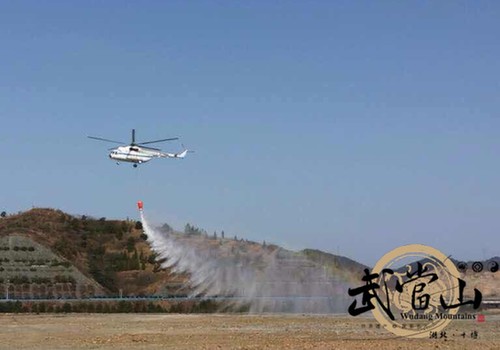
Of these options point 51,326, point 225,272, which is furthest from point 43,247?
point 51,326

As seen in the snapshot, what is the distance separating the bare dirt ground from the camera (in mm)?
56469

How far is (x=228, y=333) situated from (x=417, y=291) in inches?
605

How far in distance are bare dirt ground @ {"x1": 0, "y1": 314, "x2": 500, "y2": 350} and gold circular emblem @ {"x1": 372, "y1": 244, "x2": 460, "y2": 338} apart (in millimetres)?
1497

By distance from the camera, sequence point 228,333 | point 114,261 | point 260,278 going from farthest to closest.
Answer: point 114,261
point 260,278
point 228,333

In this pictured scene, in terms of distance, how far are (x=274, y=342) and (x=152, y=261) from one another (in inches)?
4038

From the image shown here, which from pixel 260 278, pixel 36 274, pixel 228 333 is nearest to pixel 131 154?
pixel 260 278

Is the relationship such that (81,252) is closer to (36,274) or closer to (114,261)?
(114,261)

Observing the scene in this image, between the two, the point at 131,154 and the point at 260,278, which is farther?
the point at 131,154

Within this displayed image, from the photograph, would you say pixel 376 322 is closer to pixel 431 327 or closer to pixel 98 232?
pixel 431 327

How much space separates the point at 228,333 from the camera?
66375 millimetres

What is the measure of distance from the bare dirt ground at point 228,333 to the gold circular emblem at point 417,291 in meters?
1.50

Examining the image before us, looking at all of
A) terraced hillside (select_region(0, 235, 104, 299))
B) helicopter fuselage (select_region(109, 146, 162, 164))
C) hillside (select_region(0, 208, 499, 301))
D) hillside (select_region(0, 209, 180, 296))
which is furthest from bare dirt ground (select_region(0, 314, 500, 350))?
hillside (select_region(0, 209, 180, 296))

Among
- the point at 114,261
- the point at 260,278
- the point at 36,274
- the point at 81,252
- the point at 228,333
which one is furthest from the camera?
the point at 81,252

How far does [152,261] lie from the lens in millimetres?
158000
